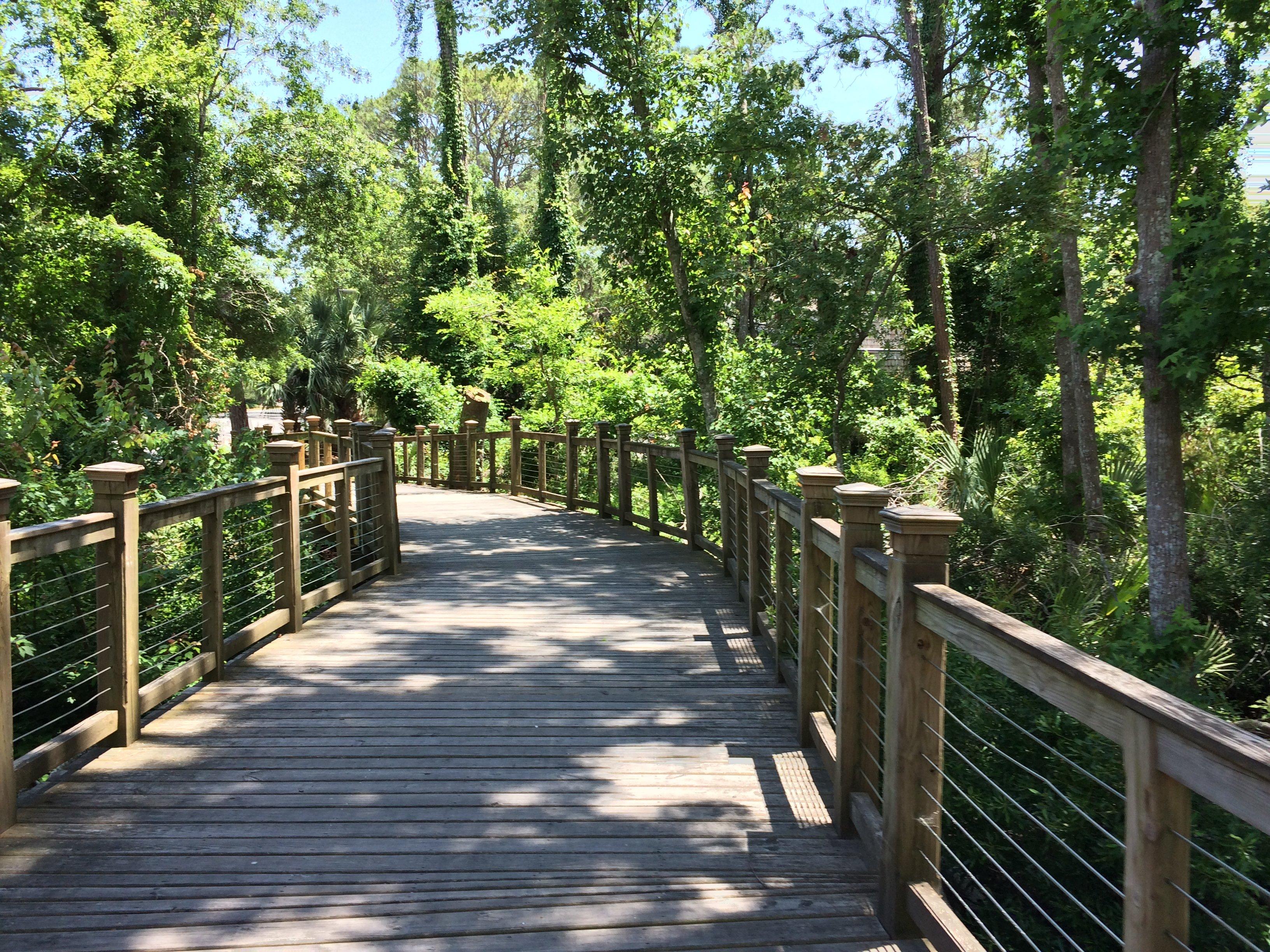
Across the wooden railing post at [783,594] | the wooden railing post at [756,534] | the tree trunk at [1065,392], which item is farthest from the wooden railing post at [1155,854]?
the tree trunk at [1065,392]

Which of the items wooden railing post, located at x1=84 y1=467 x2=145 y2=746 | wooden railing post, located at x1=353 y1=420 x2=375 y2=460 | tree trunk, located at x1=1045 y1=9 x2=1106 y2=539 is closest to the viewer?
wooden railing post, located at x1=84 y1=467 x2=145 y2=746

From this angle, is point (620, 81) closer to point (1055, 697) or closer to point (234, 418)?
point (1055, 697)

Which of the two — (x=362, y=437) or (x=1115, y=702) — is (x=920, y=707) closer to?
(x=1115, y=702)

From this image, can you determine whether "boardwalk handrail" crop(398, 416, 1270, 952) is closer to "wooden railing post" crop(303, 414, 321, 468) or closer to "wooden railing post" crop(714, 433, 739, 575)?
"wooden railing post" crop(714, 433, 739, 575)

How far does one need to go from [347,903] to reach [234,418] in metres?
26.0

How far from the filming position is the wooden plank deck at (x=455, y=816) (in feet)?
8.60

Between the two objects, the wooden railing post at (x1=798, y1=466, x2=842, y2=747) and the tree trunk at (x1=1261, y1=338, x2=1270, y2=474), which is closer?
the wooden railing post at (x1=798, y1=466, x2=842, y2=747)

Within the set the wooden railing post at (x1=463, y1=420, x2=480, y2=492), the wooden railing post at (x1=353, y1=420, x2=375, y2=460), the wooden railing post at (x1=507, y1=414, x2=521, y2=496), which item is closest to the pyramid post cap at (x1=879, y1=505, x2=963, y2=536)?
the wooden railing post at (x1=353, y1=420, x2=375, y2=460)

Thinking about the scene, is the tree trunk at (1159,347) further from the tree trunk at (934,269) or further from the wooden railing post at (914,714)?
the tree trunk at (934,269)

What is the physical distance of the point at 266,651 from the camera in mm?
5535

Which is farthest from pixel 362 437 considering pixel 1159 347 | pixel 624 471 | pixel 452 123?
pixel 452 123

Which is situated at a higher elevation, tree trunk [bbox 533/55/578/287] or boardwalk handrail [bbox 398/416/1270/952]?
tree trunk [bbox 533/55/578/287]

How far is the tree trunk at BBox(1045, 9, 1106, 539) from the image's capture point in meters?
9.80

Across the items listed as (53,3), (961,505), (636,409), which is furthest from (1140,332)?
(53,3)
